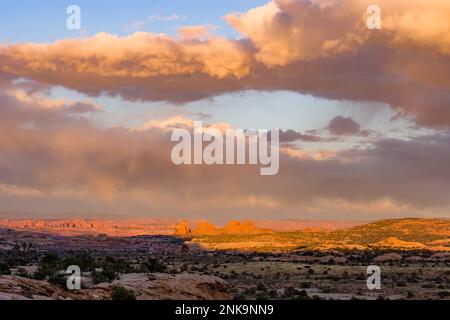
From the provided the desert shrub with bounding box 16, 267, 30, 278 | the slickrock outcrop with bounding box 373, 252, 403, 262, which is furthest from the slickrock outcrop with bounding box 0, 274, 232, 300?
the slickrock outcrop with bounding box 373, 252, 403, 262

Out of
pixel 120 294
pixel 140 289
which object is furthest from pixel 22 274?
pixel 120 294

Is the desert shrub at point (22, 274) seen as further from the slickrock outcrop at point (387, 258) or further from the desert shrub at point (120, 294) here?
the slickrock outcrop at point (387, 258)

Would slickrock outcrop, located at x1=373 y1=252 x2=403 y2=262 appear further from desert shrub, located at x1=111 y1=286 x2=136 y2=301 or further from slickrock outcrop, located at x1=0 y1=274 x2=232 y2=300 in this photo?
desert shrub, located at x1=111 y1=286 x2=136 y2=301

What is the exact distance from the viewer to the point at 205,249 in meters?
138

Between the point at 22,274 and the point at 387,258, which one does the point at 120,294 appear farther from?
the point at 387,258

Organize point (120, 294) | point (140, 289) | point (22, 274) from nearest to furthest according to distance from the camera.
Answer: point (120, 294), point (140, 289), point (22, 274)

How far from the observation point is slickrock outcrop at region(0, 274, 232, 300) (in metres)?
24.1

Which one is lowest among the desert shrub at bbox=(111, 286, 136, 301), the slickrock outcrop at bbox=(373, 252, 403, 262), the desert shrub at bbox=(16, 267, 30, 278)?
the slickrock outcrop at bbox=(373, 252, 403, 262)

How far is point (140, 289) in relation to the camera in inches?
1164

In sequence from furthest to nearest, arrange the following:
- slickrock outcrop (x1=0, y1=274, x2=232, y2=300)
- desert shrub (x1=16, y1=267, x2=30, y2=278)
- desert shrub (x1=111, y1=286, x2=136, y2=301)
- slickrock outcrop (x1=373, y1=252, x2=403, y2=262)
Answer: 1. slickrock outcrop (x1=373, y1=252, x2=403, y2=262)
2. desert shrub (x1=16, y1=267, x2=30, y2=278)
3. desert shrub (x1=111, y1=286, x2=136, y2=301)
4. slickrock outcrop (x1=0, y1=274, x2=232, y2=300)
